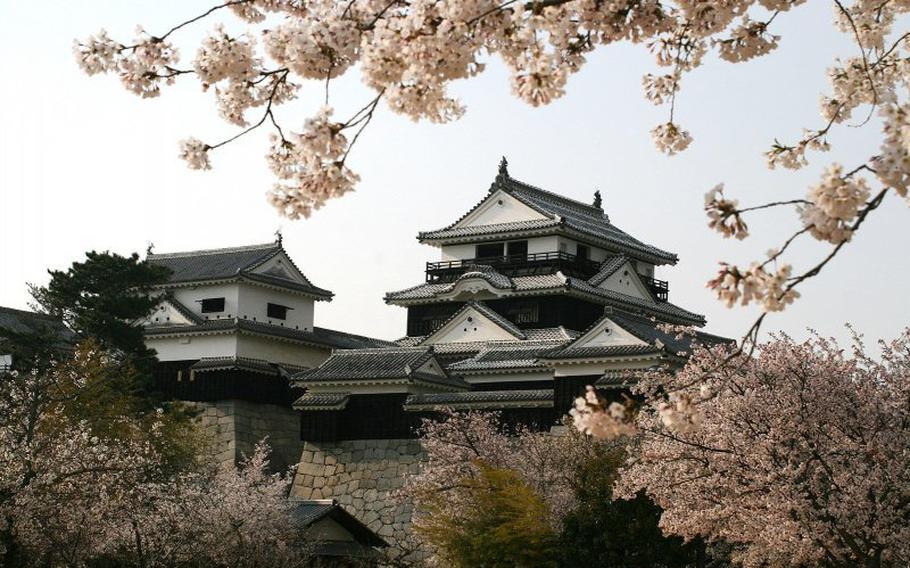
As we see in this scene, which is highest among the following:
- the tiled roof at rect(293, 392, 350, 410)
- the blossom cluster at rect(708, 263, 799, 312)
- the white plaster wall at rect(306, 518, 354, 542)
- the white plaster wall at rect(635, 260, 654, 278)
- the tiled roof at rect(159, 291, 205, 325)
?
the white plaster wall at rect(635, 260, 654, 278)

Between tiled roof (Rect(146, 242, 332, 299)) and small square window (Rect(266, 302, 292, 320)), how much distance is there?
640mm

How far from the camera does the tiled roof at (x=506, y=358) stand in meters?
33.5

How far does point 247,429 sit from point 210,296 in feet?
15.3

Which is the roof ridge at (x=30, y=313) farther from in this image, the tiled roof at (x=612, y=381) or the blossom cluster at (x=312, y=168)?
the blossom cluster at (x=312, y=168)

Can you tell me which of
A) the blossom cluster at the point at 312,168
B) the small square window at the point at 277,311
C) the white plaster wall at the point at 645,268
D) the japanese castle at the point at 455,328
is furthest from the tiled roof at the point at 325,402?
the blossom cluster at the point at 312,168

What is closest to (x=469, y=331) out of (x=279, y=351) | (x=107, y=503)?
(x=279, y=351)

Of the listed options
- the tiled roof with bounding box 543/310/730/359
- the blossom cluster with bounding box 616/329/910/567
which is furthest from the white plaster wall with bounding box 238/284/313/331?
the blossom cluster with bounding box 616/329/910/567

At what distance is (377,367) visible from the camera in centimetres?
3288

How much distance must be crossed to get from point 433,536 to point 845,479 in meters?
8.54

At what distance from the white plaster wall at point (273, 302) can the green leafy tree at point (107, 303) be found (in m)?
3.86

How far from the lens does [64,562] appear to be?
2191 centimetres

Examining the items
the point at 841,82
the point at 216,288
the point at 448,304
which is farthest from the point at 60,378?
the point at 841,82

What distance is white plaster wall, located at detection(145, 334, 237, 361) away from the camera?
37.6m

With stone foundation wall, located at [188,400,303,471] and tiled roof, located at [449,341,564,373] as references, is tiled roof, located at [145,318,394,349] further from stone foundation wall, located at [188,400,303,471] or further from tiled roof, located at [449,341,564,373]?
tiled roof, located at [449,341,564,373]
